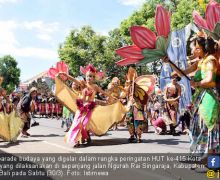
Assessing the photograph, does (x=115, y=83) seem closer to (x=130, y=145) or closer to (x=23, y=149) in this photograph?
(x=130, y=145)

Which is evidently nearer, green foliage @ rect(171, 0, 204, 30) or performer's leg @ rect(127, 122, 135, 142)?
performer's leg @ rect(127, 122, 135, 142)

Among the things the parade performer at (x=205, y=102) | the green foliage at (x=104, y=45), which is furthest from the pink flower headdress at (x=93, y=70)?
the green foliage at (x=104, y=45)

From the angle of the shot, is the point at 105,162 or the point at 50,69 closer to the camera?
the point at 105,162

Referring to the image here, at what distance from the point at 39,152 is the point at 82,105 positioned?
1800mm

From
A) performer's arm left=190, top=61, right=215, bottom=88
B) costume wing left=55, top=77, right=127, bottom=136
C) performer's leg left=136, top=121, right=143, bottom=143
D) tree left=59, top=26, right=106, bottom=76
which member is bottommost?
performer's leg left=136, top=121, right=143, bottom=143

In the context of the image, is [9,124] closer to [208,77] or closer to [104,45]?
[208,77]

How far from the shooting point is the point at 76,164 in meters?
7.34

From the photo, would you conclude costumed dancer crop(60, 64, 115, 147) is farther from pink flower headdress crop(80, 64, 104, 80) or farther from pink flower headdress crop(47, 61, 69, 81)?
pink flower headdress crop(47, 61, 69, 81)

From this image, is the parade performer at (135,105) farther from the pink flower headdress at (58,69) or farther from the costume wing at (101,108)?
the pink flower headdress at (58,69)

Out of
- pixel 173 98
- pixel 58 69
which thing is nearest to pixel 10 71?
pixel 173 98

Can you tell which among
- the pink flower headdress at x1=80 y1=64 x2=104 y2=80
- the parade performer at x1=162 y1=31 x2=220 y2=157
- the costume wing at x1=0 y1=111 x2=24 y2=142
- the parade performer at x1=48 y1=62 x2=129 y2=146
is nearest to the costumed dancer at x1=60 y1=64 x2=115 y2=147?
the pink flower headdress at x1=80 y1=64 x2=104 y2=80

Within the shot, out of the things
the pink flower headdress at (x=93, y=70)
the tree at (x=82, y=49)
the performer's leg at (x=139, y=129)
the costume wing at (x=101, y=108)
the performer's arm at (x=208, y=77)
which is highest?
the tree at (x=82, y=49)

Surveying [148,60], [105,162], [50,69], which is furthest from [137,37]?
[50,69]

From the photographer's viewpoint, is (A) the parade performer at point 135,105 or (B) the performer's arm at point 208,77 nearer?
(B) the performer's arm at point 208,77
